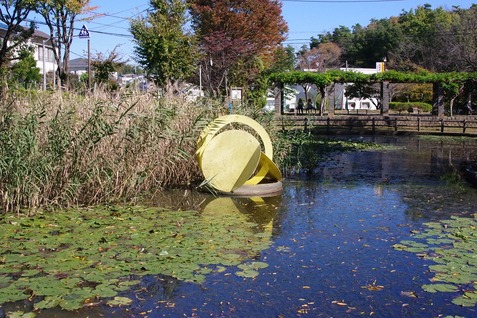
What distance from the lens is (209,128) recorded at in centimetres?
1159

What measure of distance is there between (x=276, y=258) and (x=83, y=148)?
414 centimetres

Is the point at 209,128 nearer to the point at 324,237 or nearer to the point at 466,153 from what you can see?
the point at 324,237

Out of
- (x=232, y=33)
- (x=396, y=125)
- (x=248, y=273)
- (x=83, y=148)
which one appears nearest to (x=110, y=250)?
(x=248, y=273)

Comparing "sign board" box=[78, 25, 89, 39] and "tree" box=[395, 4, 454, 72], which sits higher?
"tree" box=[395, 4, 454, 72]

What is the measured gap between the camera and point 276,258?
269 inches

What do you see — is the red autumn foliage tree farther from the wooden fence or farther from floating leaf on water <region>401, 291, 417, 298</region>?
floating leaf on water <region>401, 291, 417, 298</region>

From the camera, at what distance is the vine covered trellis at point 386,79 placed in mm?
32219

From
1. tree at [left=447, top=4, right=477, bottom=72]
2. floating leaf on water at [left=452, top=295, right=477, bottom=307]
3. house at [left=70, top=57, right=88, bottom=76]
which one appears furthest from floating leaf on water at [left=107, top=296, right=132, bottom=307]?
house at [left=70, top=57, right=88, bottom=76]

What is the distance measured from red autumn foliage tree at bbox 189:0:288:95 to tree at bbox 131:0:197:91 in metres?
8.02

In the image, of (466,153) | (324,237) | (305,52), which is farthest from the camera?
(305,52)

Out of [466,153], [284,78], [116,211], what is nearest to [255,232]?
[116,211]

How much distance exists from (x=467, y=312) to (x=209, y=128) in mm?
7133

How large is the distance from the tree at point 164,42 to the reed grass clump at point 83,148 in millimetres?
12506

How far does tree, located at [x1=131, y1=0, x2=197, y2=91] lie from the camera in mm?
23828
